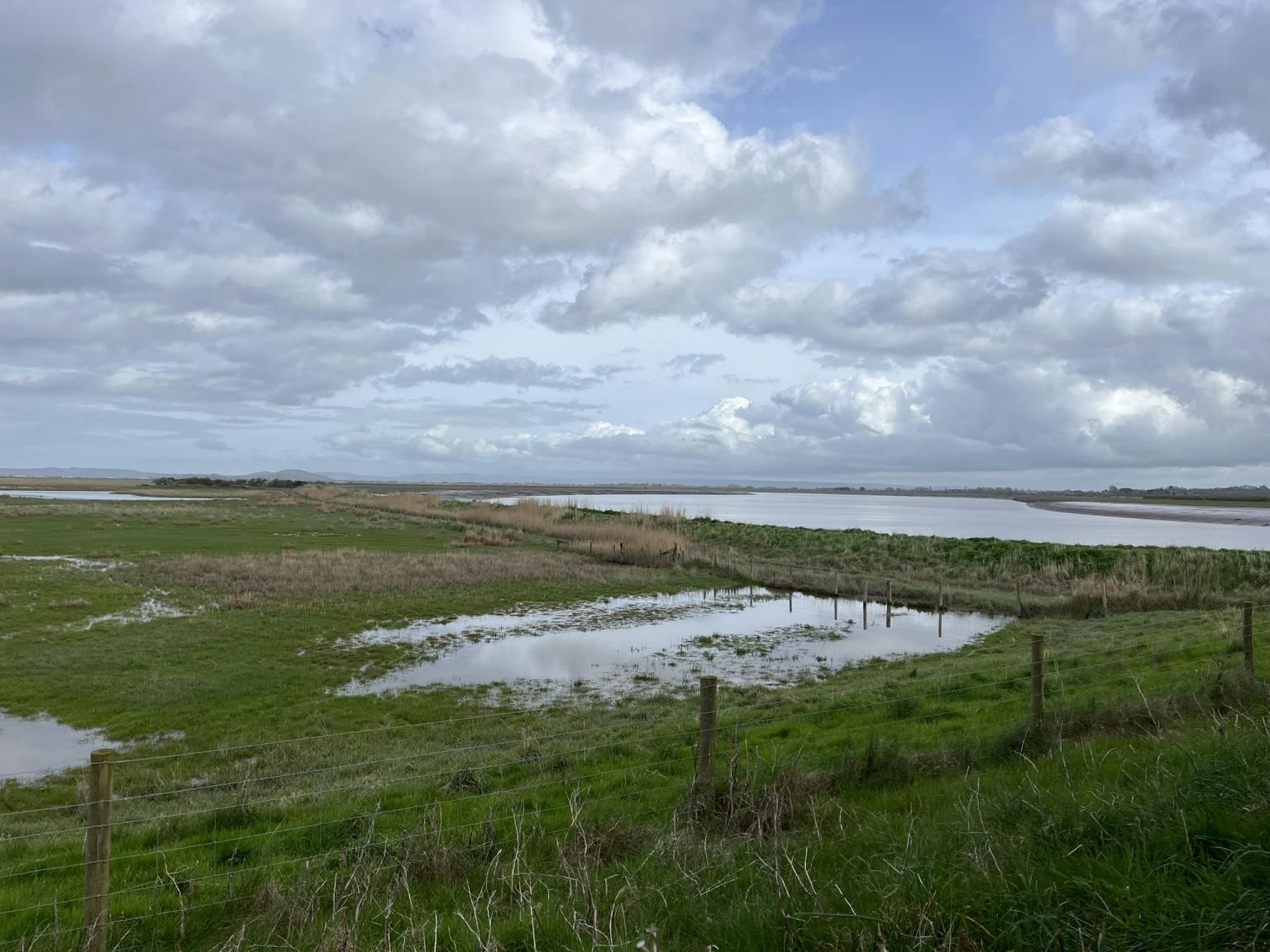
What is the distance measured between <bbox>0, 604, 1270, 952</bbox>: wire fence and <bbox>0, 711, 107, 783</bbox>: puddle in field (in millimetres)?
1370

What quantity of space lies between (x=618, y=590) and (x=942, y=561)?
59.2 ft

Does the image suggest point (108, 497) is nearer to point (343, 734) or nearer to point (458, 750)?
point (343, 734)

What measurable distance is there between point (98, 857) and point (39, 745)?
9.79 metres

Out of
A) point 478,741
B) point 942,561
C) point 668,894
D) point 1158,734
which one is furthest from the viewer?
point 942,561

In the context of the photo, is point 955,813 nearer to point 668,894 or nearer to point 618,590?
point 668,894

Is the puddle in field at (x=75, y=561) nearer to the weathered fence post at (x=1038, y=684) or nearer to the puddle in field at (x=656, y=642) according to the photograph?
the puddle in field at (x=656, y=642)

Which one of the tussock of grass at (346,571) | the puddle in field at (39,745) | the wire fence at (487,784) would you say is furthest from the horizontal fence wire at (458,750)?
the tussock of grass at (346,571)

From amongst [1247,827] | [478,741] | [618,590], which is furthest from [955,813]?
[618,590]

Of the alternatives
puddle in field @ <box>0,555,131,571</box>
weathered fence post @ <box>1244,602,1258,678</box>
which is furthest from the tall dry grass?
weathered fence post @ <box>1244,602,1258,678</box>

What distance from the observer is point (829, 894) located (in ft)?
14.2

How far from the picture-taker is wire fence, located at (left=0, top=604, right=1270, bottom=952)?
600cm

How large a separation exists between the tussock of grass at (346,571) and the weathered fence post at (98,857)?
23808 mm

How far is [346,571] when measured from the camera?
105 ft

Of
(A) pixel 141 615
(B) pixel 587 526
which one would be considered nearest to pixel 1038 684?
(A) pixel 141 615
